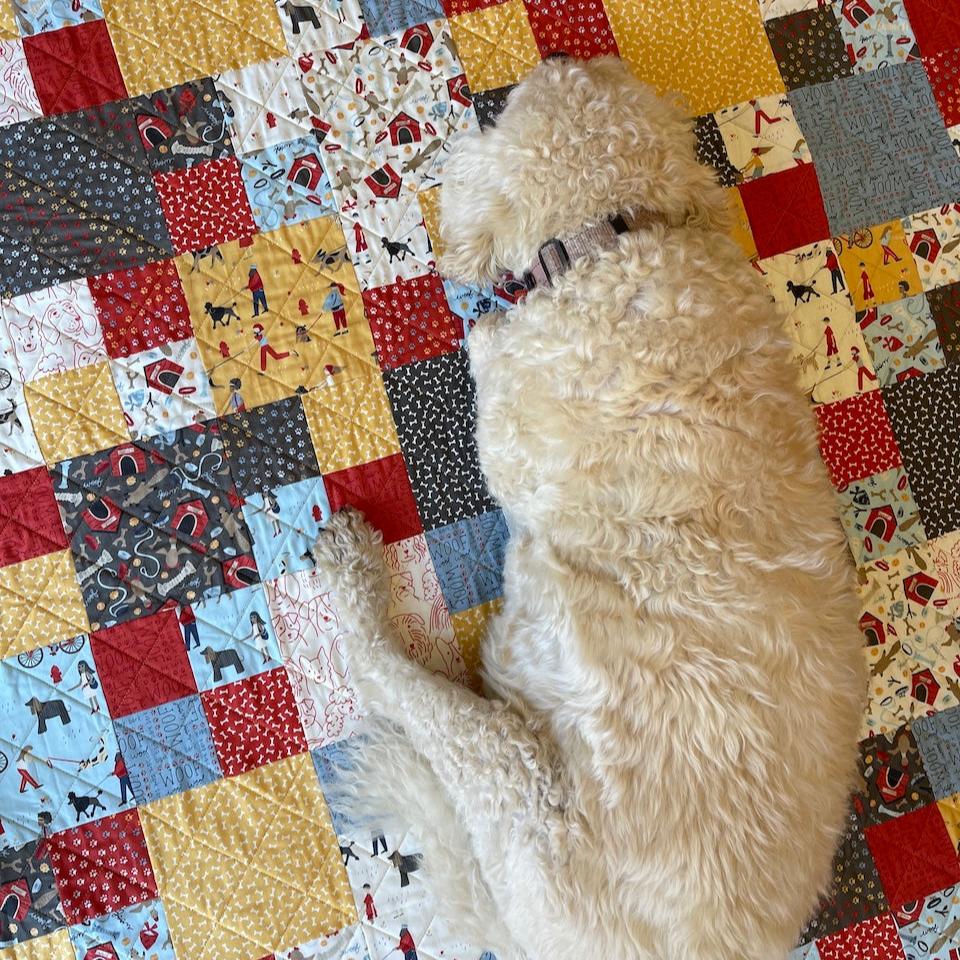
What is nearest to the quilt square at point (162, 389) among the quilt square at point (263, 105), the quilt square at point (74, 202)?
the quilt square at point (74, 202)

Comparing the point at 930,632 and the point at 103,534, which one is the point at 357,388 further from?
the point at 930,632

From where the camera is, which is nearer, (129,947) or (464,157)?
(464,157)

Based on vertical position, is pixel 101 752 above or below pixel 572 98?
below

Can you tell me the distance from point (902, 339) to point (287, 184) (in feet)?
4.42

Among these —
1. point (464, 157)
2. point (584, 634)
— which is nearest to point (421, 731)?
point (584, 634)

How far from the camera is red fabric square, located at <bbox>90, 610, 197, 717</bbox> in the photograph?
1589 millimetres

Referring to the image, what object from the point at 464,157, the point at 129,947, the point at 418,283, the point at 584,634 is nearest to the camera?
the point at 584,634

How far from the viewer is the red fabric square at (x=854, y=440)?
175 cm

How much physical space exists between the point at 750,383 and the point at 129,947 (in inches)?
60.2

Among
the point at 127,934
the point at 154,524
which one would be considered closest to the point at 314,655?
the point at 154,524

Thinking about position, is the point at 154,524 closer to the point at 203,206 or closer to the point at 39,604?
the point at 39,604

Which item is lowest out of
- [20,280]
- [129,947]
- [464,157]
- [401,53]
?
[129,947]

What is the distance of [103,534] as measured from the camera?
5.27 feet

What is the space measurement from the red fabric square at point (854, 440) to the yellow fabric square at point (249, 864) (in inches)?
49.7
